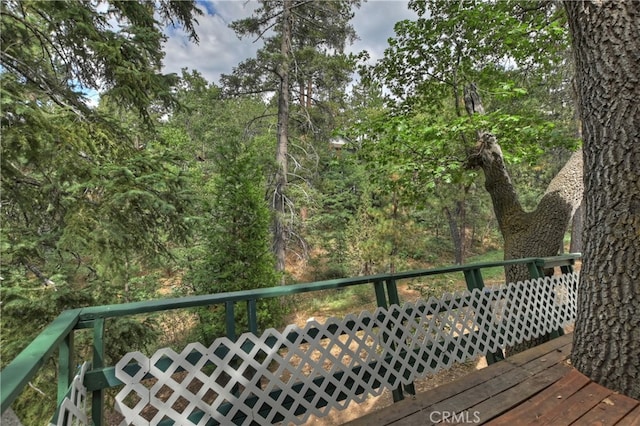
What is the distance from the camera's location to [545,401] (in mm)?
1770

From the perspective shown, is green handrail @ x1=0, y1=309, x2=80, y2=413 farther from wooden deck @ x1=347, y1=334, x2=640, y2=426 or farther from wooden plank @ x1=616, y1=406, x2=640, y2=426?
wooden plank @ x1=616, y1=406, x2=640, y2=426

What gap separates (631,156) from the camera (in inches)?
71.8

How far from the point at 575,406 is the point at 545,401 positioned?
15 centimetres

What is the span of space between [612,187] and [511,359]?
58.1 inches

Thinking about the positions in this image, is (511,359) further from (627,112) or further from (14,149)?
(14,149)

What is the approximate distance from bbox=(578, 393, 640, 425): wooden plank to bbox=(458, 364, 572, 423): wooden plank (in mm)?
263

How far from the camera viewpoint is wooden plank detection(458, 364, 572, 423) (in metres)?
1.69

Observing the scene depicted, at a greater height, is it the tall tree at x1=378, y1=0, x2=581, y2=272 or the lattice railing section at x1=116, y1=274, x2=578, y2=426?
the tall tree at x1=378, y1=0, x2=581, y2=272

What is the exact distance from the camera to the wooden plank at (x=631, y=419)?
1.56 m

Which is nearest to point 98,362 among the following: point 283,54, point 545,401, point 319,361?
point 319,361

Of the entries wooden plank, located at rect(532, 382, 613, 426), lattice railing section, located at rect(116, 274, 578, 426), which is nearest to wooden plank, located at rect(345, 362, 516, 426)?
lattice railing section, located at rect(116, 274, 578, 426)

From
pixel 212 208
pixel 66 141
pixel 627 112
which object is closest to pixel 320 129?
pixel 212 208

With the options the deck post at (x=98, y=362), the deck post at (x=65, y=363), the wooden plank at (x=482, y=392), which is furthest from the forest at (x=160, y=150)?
the wooden plank at (x=482, y=392)

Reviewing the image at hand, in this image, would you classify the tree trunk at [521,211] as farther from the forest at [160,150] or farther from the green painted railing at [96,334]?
the green painted railing at [96,334]
